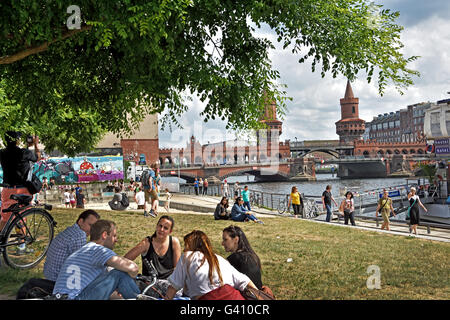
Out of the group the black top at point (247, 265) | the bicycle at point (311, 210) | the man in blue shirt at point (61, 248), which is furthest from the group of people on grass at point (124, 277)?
the bicycle at point (311, 210)

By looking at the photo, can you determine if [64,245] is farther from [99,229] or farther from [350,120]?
[350,120]

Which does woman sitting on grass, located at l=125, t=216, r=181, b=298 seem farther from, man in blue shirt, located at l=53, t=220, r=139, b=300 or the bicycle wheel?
the bicycle wheel

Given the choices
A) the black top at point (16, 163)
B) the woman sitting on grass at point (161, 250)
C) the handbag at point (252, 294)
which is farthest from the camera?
the black top at point (16, 163)

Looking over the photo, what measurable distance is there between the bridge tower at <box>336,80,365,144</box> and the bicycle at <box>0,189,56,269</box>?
146 m

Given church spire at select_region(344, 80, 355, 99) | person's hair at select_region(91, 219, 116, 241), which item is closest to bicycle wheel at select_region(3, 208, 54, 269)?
person's hair at select_region(91, 219, 116, 241)

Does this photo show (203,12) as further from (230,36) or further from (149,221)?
(149,221)

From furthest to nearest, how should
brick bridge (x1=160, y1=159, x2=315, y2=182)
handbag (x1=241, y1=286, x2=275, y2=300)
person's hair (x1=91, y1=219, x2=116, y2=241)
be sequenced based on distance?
brick bridge (x1=160, y1=159, x2=315, y2=182), person's hair (x1=91, y1=219, x2=116, y2=241), handbag (x1=241, y1=286, x2=275, y2=300)

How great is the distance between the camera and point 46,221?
6.05m

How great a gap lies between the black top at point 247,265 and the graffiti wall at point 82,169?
34.4 m

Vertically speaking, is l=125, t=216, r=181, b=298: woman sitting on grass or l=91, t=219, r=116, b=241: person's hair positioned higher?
l=91, t=219, r=116, b=241: person's hair

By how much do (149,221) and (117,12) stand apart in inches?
334

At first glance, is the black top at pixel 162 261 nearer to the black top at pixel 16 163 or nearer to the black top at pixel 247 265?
the black top at pixel 247 265

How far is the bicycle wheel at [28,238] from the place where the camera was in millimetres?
5561

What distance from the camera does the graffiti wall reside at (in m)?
36.1
